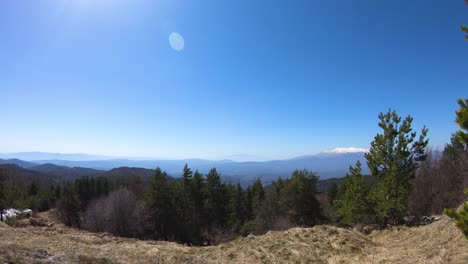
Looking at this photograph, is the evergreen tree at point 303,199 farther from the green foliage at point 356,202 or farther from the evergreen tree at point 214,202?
the green foliage at point 356,202

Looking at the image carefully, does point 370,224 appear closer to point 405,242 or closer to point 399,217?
point 399,217

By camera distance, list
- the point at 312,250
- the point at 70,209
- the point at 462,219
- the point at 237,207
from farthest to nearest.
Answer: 1. the point at 70,209
2. the point at 237,207
3. the point at 312,250
4. the point at 462,219

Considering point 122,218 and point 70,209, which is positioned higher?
point 122,218

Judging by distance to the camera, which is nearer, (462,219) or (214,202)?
(462,219)

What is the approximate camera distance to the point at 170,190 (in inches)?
1588

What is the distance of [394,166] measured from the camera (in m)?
14.5

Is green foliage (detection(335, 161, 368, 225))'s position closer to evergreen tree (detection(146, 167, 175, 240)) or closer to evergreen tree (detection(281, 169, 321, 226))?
evergreen tree (detection(281, 169, 321, 226))

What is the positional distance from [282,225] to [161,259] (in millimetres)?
23580

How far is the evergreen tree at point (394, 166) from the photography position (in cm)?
1409

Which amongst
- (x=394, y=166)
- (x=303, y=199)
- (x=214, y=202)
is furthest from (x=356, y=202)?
(x=214, y=202)

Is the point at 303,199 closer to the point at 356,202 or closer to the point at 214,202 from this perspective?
the point at 356,202

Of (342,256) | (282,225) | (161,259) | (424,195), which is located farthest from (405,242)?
(282,225)

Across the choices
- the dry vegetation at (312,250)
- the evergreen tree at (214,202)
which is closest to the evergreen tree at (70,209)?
the evergreen tree at (214,202)

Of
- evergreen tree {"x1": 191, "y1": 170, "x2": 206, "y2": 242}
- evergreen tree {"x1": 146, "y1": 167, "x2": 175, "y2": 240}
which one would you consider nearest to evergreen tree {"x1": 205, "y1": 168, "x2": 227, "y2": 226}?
evergreen tree {"x1": 191, "y1": 170, "x2": 206, "y2": 242}
